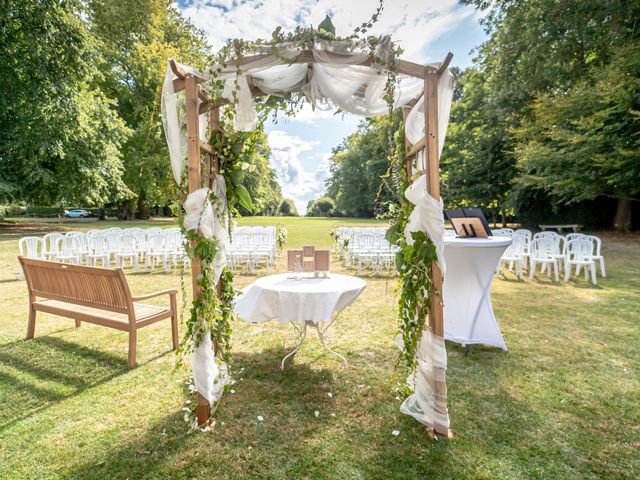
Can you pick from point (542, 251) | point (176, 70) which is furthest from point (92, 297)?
point (542, 251)

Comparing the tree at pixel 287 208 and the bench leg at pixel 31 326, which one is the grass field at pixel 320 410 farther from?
the tree at pixel 287 208

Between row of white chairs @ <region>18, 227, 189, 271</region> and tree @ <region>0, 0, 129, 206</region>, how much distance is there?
6565mm

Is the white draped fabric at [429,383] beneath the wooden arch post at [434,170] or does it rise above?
beneath

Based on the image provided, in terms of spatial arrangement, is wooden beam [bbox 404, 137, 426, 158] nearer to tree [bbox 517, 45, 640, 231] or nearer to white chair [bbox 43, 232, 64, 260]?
white chair [bbox 43, 232, 64, 260]

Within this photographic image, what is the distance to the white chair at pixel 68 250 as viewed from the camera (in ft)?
26.8

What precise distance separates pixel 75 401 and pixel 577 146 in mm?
16348

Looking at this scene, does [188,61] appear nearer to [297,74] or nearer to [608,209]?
[297,74]

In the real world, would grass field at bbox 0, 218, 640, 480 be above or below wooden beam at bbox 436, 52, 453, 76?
below

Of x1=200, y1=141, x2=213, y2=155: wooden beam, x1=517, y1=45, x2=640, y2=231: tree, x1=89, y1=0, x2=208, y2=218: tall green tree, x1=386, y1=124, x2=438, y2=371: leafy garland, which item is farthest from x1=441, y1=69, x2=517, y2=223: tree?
x1=200, y1=141, x2=213, y2=155: wooden beam

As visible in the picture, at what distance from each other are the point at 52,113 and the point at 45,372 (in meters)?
13.3

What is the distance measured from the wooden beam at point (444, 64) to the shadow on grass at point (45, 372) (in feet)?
13.6

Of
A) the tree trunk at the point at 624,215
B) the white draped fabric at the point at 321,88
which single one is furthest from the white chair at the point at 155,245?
the tree trunk at the point at 624,215

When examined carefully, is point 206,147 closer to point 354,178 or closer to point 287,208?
point 354,178

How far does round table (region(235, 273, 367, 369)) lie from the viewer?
3215 mm
